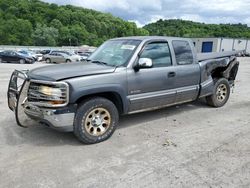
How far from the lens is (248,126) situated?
5.29m

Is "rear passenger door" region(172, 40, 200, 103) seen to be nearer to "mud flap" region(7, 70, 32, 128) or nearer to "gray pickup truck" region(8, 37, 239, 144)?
"gray pickup truck" region(8, 37, 239, 144)

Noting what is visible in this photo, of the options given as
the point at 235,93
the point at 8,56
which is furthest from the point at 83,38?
the point at 235,93

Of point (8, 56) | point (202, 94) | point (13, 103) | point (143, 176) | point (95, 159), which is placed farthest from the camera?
point (8, 56)

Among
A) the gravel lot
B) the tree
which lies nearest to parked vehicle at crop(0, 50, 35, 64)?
the gravel lot

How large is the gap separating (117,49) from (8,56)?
2576 cm

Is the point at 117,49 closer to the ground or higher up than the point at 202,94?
higher up

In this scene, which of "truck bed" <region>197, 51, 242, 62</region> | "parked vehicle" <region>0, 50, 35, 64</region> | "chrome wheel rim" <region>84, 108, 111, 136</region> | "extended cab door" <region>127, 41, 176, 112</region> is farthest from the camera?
"parked vehicle" <region>0, 50, 35, 64</region>

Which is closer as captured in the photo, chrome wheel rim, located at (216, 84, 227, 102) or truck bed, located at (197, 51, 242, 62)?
truck bed, located at (197, 51, 242, 62)

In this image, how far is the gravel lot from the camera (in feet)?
10.6

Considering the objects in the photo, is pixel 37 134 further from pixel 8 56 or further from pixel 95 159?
pixel 8 56

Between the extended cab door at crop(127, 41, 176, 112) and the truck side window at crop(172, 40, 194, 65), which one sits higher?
the truck side window at crop(172, 40, 194, 65)

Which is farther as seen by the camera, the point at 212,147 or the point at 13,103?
the point at 13,103

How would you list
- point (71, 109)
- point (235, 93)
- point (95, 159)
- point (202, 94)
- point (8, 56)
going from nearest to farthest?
point (95, 159), point (71, 109), point (202, 94), point (235, 93), point (8, 56)

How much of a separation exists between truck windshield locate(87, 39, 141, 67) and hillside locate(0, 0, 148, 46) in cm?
8849
